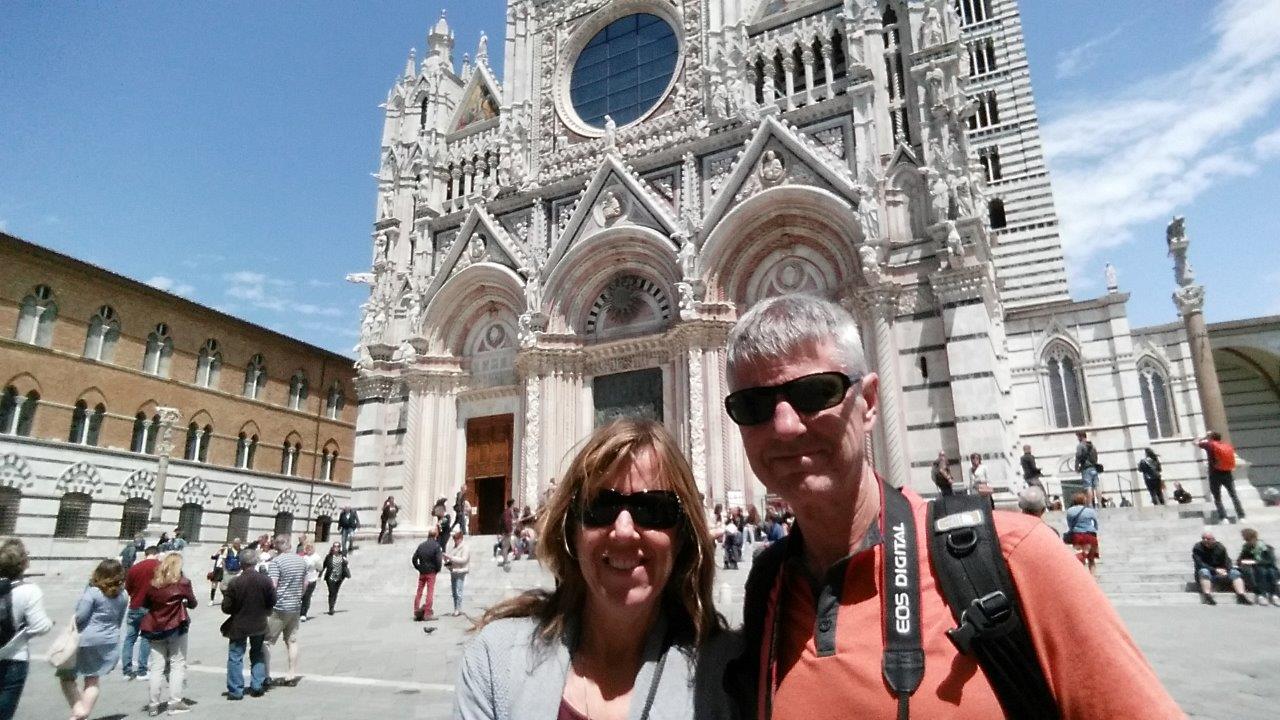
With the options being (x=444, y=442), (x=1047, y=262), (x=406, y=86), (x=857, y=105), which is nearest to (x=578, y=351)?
(x=444, y=442)

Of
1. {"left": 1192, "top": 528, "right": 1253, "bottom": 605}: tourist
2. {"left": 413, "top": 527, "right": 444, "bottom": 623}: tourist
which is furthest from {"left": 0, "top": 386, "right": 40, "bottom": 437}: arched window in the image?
{"left": 1192, "top": 528, "right": 1253, "bottom": 605}: tourist

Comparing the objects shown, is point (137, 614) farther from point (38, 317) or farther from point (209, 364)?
point (209, 364)

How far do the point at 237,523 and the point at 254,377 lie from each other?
664 cm

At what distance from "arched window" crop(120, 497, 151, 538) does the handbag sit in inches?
960

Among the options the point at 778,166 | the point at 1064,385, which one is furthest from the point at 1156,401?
the point at 778,166

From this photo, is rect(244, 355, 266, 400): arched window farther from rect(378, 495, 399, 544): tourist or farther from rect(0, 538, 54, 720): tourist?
rect(0, 538, 54, 720): tourist

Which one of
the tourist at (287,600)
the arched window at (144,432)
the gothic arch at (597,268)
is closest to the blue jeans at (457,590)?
the tourist at (287,600)

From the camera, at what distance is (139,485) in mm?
26812

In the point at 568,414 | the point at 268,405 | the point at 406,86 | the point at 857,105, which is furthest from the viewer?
the point at 268,405

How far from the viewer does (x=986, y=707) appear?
1436mm

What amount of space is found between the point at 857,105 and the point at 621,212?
658cm

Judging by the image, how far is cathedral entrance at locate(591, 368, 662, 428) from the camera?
61.0 ft

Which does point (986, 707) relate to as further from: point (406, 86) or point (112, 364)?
point (112, 364)

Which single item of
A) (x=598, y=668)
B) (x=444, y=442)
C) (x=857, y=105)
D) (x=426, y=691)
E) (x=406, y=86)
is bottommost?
(x=426, y=691)
